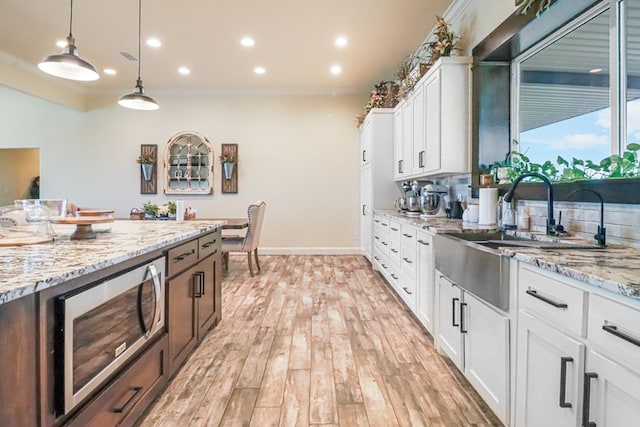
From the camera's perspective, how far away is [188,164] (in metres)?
6.43

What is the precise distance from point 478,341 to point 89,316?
5.73 ft

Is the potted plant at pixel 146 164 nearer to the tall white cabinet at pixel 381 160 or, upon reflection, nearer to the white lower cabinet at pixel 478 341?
the tall white cabinet at pixel 381 160

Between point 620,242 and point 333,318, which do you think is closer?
point 620,242

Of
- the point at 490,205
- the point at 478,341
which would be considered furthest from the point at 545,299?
the point at 490,205

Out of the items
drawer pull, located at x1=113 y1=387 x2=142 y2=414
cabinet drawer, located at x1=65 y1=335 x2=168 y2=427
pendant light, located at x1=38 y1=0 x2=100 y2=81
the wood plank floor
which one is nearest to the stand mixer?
the wood plank floor

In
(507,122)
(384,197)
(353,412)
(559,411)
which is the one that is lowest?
(353,412)

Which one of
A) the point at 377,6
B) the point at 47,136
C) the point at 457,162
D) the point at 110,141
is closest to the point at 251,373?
the point at 457,162

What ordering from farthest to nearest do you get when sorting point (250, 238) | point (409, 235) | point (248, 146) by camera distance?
point (248, 146) → point (250, 238) → point (409, 235)

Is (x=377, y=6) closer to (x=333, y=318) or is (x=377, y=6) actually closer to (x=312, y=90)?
(x=312, y=90)

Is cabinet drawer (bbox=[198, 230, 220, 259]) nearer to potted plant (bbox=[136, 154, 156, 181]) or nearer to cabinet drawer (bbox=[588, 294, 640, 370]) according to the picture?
cabinet drawer (bbox=[588, 294, 640, 370])

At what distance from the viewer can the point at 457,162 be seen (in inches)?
123

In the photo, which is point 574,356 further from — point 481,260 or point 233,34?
point 233,34

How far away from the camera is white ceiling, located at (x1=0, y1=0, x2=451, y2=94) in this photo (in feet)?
11.9

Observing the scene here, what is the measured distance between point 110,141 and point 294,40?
169 inches
